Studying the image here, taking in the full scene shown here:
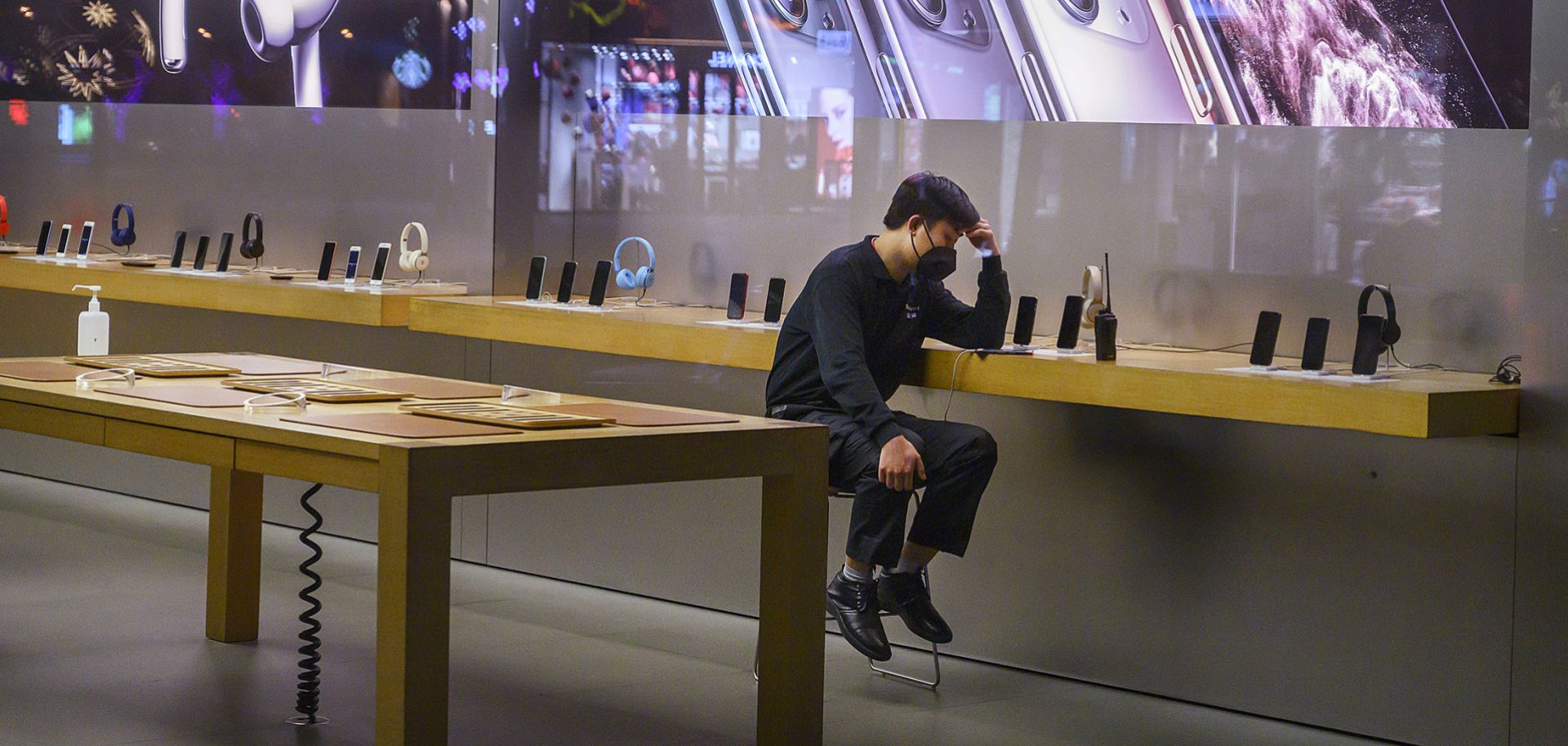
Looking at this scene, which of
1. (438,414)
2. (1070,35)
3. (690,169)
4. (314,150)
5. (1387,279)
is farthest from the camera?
(314,150)

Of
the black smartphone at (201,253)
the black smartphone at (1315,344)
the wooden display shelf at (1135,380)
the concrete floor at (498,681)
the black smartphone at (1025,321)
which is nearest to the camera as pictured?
the wooden display shelf at (1135,380)

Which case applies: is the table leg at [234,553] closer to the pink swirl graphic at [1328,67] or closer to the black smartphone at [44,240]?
the pink swirl graphic at [1328,67]

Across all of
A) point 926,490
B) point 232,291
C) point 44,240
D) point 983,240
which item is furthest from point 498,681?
point 44,240

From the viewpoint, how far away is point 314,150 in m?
7.05

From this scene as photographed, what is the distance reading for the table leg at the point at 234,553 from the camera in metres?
4.73

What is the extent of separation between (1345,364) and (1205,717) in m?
0.91

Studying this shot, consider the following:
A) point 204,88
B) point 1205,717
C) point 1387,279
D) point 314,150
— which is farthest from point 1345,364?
point 204,88

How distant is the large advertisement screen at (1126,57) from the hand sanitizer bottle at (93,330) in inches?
75.7

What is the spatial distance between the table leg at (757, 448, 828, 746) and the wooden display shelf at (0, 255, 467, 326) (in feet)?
8.86

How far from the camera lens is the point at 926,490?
448 cm

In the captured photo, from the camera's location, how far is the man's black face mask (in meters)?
4.61

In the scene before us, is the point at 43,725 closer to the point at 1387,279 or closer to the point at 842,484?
the point at 842,484

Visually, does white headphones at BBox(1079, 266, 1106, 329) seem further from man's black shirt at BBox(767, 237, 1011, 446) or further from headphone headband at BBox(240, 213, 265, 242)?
headphone headband at BBox(240, 213, 265, 242)

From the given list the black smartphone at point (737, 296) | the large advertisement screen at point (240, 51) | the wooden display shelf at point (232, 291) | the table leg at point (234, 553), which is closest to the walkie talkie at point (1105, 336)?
the black smartphone at point (737, 296)
